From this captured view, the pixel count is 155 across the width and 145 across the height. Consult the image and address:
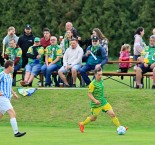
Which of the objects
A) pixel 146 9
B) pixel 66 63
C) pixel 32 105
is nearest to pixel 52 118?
pixel 32 105

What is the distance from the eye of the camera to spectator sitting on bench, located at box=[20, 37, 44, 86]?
2762cm

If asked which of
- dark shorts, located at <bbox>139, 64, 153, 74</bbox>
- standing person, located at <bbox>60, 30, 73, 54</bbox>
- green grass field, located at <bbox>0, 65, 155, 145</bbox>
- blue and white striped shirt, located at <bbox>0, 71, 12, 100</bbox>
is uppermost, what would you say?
standing person, located at <bbox>60, 30, 73, 54</bbox>

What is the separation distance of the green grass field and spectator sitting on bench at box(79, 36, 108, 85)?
39.7 inches

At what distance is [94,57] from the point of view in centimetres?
2659

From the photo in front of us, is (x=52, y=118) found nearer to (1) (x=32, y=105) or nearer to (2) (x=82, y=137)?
(1) (x=32, y=105)

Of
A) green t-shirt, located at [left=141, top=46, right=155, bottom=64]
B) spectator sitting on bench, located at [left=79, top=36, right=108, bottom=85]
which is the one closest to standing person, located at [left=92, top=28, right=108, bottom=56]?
spectator sitting on bench, located at [left=79, top=36, right=108, bottom=85]

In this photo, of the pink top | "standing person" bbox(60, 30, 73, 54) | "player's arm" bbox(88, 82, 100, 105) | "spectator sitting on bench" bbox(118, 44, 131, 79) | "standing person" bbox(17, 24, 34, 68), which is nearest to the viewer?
"player's arm" bbox(88, 82, 100, 105)

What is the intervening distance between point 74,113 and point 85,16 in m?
26.6

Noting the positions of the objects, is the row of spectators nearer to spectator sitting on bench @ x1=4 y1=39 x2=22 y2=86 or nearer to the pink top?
spectator sitting on bench @ x1=4 y1=39 x2=22 y2=86

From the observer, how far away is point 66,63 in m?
27.0

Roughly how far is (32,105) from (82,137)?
5.45 m

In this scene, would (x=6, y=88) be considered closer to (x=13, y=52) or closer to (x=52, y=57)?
(x=52, y=57)

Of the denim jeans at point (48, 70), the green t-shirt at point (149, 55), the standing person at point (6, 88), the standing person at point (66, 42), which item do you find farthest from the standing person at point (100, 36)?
the standing person at point (6, 88)

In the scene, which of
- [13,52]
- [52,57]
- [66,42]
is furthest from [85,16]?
[52,57]
